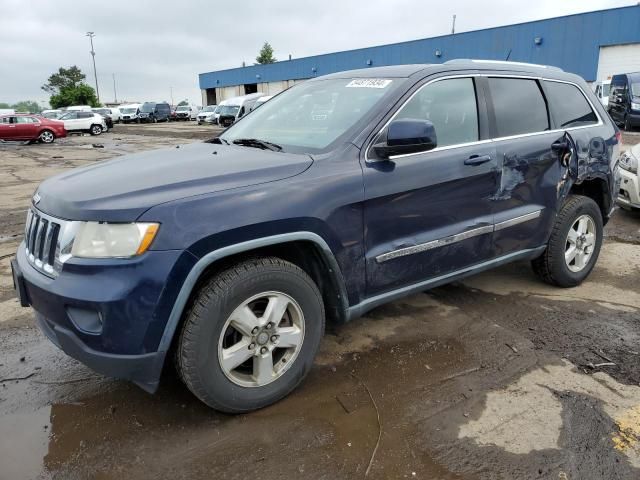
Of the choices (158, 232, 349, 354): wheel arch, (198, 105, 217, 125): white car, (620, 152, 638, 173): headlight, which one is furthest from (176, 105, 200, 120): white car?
(158, 232, 349, 354): wheel arch

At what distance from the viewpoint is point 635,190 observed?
20.7 feet

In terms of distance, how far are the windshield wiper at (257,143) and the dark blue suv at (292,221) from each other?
26mm

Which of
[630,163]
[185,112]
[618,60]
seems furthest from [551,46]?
[185,112]

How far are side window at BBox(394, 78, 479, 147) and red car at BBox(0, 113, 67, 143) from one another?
25747 millimetres

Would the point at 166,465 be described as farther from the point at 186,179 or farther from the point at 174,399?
the point at 186,179

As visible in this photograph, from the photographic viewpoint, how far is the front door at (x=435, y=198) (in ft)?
9.37

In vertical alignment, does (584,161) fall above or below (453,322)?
above

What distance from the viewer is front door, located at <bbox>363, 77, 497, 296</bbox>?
2.86 metres

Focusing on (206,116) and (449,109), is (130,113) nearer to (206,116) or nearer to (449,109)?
(206,116)

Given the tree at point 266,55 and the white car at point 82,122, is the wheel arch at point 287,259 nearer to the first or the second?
the white car at point 82,122

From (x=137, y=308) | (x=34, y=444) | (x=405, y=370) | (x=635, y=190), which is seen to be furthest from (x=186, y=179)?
(x=635, y=190)

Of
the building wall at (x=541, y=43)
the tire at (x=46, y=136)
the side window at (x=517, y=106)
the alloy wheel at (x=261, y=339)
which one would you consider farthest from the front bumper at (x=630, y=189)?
the tire at (x=46, y=136)

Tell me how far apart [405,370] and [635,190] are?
4891 mm

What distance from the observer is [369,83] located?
329 centimetres
